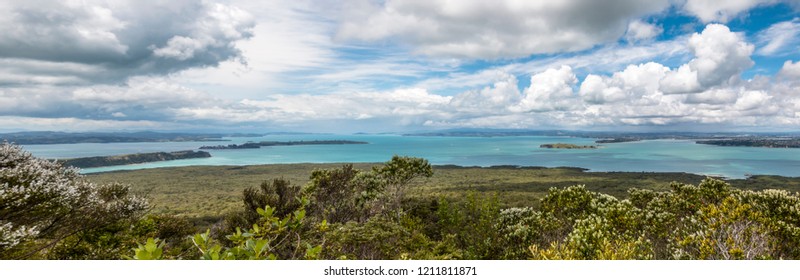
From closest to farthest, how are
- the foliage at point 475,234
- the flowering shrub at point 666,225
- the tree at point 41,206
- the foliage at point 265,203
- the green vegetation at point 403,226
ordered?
the green vegetation at point 403,226, the flowering shrub at point 666,225, the tree at point 41,206, the foliage at point 475,234, the foliage at point 265,203

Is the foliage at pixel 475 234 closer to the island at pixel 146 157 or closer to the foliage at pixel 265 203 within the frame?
the foliage at pixel 265 203

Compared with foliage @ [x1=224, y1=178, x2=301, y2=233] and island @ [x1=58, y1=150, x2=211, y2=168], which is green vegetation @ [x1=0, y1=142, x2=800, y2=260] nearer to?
foliage @ [x1=224, y1=178, x2=301, y2=233]

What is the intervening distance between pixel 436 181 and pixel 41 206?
Answer: 76.3m

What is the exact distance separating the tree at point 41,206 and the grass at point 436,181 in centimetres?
4140

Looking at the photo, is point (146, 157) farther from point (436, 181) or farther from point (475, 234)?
point (475, 234)

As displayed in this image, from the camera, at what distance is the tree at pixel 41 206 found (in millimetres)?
6988

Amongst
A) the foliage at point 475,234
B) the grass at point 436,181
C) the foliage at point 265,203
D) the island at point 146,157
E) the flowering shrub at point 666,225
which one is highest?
the flowering shrub at point 666,225

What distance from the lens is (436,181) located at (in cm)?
8181

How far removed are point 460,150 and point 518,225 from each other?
446ft

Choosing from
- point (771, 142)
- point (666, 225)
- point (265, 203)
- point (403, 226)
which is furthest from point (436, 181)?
point (666, 225)

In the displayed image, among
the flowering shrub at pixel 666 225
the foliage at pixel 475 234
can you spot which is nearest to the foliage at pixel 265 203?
the foliage at pixel 475 234

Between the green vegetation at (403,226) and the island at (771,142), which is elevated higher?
the island at (771,142)
